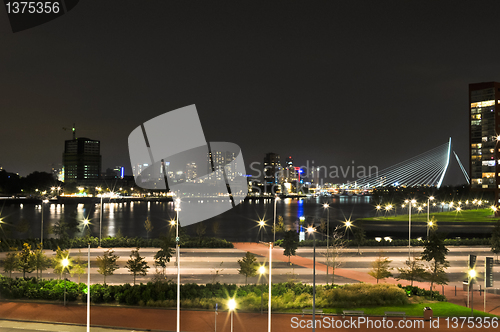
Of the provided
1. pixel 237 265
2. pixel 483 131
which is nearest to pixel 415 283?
pixel 237 265

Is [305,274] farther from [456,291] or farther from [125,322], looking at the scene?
[125,322]

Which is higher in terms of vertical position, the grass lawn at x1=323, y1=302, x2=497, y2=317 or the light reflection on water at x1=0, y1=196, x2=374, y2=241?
the grass lawn at x1=323, y1=302, x2=497, y2=317

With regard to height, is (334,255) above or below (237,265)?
above

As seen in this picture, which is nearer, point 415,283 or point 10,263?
point 10,263

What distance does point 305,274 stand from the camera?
17.0 metres

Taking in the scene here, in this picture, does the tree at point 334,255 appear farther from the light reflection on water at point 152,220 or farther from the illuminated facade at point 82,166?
the illuminated facade at point 82,166

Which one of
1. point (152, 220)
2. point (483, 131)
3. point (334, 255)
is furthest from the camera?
point (152, 220)

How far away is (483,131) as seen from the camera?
197ft

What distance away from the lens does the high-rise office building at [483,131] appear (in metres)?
57.6

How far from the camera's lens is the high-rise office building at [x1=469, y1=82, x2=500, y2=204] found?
57.6m

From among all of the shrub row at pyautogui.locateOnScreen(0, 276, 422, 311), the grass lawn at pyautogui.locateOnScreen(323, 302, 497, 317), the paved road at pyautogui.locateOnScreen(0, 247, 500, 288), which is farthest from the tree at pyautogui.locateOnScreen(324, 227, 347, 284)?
the grass lawn at pyautogui.locateOnScreen(323, 302, 497, 317)

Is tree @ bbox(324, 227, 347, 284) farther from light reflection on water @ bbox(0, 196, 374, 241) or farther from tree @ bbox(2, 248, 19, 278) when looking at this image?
tree @ bbox(2, 248, 19, 278)

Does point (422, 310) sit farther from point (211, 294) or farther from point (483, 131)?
point (483, 131)

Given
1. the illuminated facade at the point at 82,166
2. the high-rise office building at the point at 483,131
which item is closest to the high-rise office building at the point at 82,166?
the illuminated facade at the point at 82,166
